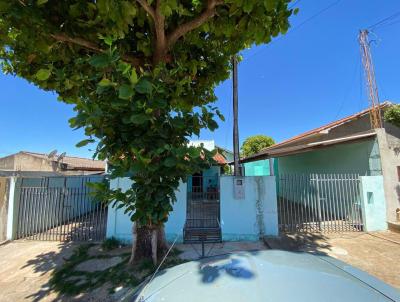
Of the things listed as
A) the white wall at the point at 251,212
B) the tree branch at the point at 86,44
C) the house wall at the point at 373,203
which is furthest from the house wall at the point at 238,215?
the tree branch at the point at 86,44

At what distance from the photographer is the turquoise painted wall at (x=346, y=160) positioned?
8.01 meters

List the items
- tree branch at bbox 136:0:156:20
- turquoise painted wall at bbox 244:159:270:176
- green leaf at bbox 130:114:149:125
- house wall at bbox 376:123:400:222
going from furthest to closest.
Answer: turquoise painted wall at bbox 244:159:270:176 < house wall at bbox 376:123:400:222 < tree branch at bbox 136:0:156:20 < green leaf at bbox 130:114:149:125

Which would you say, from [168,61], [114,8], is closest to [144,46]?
[168,61]

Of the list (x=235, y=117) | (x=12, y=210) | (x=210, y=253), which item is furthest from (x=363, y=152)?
(x=12, y=210)

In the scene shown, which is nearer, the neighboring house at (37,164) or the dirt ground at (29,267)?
the dirt ground at (29,267)

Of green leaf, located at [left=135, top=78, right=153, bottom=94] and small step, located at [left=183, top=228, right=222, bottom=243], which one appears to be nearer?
green leaf, located at [left=135, top=78, right=153, bottom=94]

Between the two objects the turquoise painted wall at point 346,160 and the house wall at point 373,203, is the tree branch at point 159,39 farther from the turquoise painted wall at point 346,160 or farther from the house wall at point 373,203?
the turquoise painted wall at point 346,160

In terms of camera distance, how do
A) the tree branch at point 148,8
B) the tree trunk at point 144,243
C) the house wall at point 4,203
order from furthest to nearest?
the house wall at point 4,203 < the tree trunk at point 144,243 < the tree branch at point 148,8

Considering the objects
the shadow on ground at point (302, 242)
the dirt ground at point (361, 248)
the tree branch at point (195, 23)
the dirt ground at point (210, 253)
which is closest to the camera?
the tree branch at point (195, 23)

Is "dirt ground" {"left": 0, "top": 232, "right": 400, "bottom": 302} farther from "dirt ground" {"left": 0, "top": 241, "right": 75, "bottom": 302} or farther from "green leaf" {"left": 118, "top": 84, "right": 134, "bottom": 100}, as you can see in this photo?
"green leaf" {"left": 118, "top": 84, "right": 134, "bottom": 100}

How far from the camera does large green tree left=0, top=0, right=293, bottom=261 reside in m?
2.77

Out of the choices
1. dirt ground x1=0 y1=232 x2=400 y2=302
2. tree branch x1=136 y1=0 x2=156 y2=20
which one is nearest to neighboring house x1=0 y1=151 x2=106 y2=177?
dirt ground x1=0 y1=232 x2=400 y2=302

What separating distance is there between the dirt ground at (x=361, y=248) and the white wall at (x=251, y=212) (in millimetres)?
485

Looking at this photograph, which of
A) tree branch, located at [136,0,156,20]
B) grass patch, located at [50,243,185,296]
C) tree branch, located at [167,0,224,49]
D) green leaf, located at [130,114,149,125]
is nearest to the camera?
green leaf, located at [130,114,149,125]
